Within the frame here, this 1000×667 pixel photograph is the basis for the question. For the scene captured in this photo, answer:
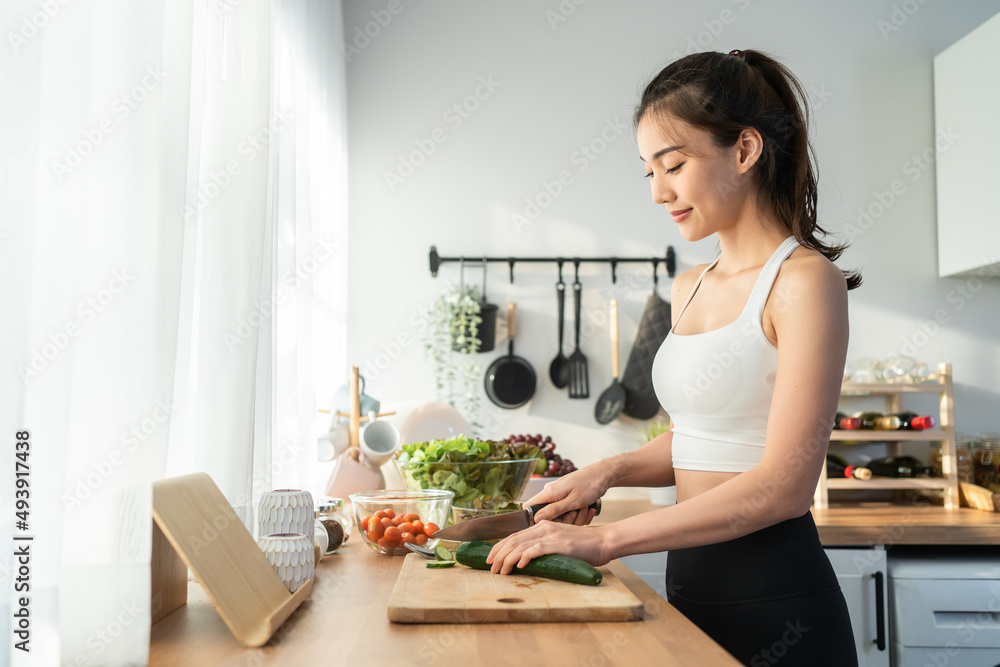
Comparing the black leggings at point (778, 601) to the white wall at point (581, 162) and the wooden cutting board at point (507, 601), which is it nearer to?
the wooden cutting board at point (507, 601)

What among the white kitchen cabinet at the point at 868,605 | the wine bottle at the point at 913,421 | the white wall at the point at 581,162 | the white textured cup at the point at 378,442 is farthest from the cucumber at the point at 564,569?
the wine bottle at the point at 913,421

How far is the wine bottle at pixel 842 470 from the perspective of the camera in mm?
2127

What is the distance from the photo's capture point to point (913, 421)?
85.4 inches

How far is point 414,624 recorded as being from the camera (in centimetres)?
75

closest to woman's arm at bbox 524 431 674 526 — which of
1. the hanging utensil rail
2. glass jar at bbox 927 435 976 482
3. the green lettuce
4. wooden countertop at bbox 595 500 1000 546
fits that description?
the green lettuce

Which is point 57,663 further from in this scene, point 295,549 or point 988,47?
point 988,47

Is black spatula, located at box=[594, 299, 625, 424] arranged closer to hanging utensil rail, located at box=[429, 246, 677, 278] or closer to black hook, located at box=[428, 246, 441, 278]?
hanging utensil rail, located at box=[429, 246, 677, 278]

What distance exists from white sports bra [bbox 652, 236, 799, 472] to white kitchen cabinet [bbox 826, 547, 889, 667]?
1047 mm

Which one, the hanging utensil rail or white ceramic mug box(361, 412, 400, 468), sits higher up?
the hanging utensil rail

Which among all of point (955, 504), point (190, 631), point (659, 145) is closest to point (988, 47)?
point (955, 504)

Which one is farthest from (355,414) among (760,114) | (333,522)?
(760,114)

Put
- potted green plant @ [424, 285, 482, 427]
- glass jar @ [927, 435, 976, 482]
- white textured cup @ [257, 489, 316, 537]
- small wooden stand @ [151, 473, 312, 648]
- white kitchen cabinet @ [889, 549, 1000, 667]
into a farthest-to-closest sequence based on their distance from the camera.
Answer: potted green plant @ [424, 285, 482, 427], glass jar @ [927, 435, 976, 482], white kitchen cabinet @ [889, 549, 1000, 667], white textured cup @ [257, 489, 316, 537], small wooden stand @ [151, 473, 312, 648]

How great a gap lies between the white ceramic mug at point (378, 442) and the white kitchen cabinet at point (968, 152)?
177 cm

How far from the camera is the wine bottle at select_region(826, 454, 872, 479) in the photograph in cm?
213
